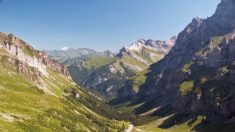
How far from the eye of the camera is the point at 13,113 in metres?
184

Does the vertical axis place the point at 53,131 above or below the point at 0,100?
below

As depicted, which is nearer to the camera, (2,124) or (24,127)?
(2,124)

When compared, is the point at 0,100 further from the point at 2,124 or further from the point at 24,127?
the point at 2,124

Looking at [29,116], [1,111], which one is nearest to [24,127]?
[1,111]

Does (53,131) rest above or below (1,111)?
below

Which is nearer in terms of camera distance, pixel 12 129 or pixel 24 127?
pixel 12 129

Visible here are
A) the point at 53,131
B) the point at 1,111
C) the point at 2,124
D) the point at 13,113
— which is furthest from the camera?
the point at 53,131

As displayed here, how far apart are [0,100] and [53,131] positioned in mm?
31066

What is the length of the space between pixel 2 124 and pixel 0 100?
48632 millimetres

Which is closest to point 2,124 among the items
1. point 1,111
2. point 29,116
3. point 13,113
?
point 1,111

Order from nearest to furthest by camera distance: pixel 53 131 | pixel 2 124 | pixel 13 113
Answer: pixel 2 124 → pixel 13 113 → pixel 53 131

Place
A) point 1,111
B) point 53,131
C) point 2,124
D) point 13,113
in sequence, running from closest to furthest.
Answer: point 2,124 < point 1,111 < point 13,113 < point 53,131

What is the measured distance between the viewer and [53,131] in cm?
19562

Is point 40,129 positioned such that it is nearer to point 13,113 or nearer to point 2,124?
point 13,113
